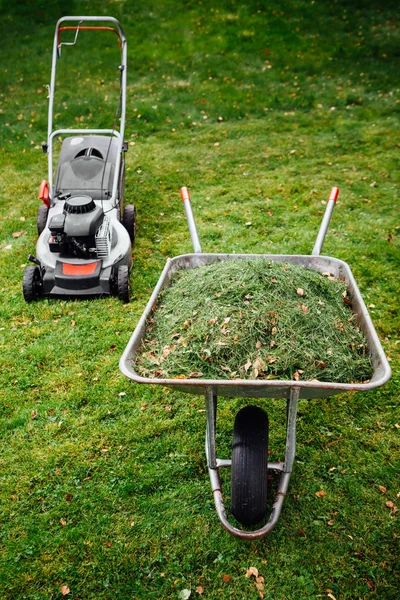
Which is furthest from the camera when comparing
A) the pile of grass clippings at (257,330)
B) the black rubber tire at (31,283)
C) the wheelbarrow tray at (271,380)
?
the black rubber tire at (31,283)

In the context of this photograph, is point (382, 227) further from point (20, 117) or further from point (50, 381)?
point (20, 117)

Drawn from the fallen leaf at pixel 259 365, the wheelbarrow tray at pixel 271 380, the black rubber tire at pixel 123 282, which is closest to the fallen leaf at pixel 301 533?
the wheelbarrow tray at pixel 271 380

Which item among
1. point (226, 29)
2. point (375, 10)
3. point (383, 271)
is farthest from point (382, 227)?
point (375, 10)

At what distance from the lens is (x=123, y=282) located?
192 inches

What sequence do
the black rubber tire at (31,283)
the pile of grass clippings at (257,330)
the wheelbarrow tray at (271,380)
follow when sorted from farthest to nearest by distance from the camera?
the black rubber tire at (31,283) → the pile of grass clippings at (257,330) → the wheelbarrow tray at (271,380)

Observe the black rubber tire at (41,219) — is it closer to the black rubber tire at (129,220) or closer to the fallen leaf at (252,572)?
the black rubber tire at (129,220)

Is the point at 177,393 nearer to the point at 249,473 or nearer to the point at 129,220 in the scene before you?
the point at 249,473

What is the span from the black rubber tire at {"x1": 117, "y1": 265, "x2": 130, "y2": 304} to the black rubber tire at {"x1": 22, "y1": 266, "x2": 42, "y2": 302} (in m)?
0.81

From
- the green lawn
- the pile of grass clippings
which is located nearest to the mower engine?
the green lawn

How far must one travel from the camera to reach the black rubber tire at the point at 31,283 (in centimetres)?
488

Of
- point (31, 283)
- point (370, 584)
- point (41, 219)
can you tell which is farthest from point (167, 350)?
point (41, 219)

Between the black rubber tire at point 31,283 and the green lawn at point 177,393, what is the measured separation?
0.12 meters

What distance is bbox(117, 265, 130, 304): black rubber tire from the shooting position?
489cm

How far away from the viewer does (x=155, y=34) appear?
1332 centimetres
